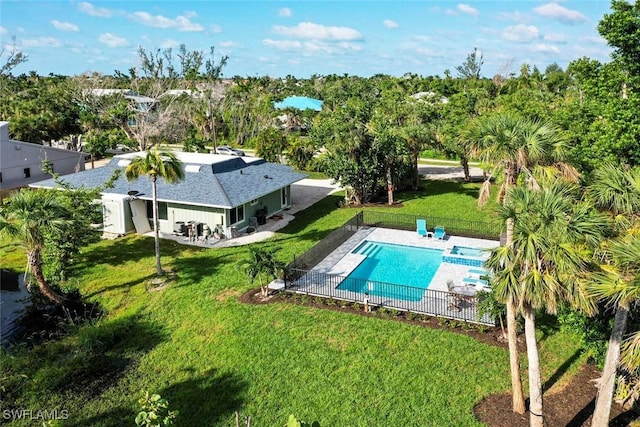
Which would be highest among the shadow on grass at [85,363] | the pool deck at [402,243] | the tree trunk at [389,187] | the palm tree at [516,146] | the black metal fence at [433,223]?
the palm tree at [516,146]

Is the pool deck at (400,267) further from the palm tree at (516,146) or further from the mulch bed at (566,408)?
the palm tree at (516,146)

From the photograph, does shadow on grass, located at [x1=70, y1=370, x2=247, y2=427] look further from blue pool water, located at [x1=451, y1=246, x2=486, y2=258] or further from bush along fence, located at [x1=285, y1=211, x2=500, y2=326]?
blue pool water, located at [x1=451, y1=246, x2=486, y2=258]

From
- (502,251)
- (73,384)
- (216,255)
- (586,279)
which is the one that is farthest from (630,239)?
(216,255)

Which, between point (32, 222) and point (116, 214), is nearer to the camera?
point (32, 222)

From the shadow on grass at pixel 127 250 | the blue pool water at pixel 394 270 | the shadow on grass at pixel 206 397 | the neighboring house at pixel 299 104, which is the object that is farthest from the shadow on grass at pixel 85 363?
the neighboring house at pixel 299 104

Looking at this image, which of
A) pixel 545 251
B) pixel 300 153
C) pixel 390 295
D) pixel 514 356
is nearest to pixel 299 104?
pixel 300 153

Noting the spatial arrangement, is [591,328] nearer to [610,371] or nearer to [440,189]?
[610,371]

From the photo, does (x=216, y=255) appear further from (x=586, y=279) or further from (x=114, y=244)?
(x=586, y=279)
